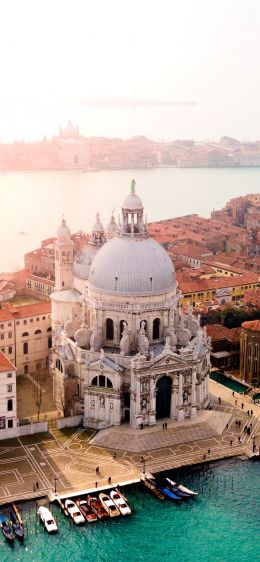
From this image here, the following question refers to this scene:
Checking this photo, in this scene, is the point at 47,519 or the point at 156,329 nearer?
the point at 47,519

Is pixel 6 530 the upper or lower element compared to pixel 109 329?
lower

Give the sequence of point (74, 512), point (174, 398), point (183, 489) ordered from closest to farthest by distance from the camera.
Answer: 1. point (74, 512)
2. point (183, 489)
3. point (174, 398)

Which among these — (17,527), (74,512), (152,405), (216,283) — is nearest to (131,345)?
(152,405)

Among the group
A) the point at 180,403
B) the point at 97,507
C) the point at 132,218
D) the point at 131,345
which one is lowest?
the point at 97,507

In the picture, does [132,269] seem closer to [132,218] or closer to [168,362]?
[132,218]

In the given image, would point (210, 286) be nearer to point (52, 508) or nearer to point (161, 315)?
point (161, 315)

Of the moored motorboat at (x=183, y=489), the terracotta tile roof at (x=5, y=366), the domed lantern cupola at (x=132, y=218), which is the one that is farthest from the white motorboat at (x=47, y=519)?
the domed lantern cupola at (x=132, y=218)

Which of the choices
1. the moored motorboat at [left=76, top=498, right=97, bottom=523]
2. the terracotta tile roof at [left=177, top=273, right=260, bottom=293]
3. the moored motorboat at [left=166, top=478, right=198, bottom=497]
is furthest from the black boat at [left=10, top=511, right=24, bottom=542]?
the terracotta tile roof at [left=177, top=273, right=260, bottom=293]

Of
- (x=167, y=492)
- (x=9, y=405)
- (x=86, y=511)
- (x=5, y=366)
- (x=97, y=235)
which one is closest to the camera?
(x=86, y=511)
